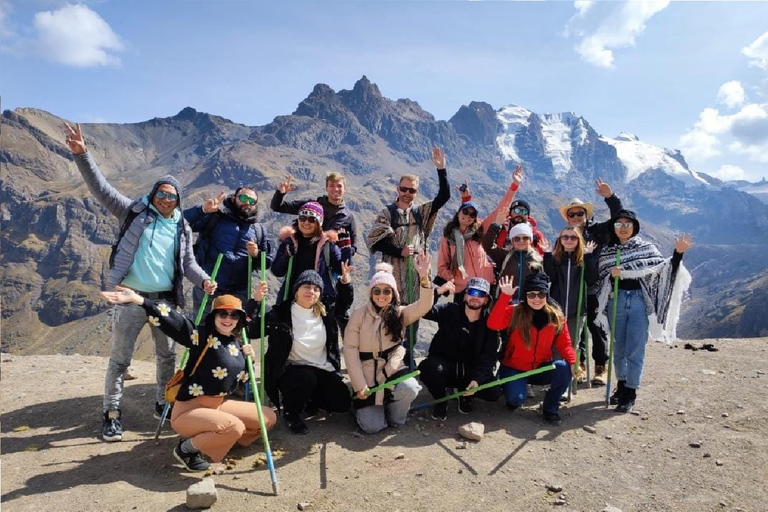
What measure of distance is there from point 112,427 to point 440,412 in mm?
5473

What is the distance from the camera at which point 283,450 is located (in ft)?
24.0

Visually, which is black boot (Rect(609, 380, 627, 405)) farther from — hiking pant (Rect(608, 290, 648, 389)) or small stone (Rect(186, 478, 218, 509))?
small stone (Rect(186, 478, 218, 509))

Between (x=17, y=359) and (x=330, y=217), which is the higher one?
(x=330, y=217)

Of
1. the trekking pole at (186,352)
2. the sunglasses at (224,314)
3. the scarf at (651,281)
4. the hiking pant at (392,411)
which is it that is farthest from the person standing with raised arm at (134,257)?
the scarf at (651,281)

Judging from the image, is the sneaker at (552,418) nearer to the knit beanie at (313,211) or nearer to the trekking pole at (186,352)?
the knit beanie at (313,211)

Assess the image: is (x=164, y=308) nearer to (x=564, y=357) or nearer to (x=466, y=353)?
(x=466, y=353)

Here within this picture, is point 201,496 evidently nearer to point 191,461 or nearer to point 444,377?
point 191,461

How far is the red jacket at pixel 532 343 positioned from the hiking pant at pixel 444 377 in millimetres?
622

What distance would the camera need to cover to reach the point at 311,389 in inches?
313

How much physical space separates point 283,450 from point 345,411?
1.39 m

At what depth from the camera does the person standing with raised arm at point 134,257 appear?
7461 mm

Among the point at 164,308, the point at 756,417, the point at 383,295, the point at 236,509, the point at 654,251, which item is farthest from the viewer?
the point at 654,251

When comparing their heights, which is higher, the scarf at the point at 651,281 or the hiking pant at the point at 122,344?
the scarf at the point at 651,281

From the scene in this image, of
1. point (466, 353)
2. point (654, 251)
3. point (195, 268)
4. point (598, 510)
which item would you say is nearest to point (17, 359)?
point (195, 268)
